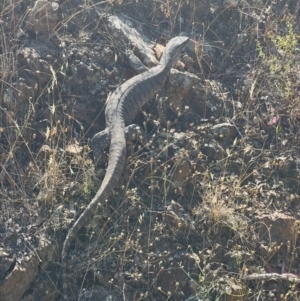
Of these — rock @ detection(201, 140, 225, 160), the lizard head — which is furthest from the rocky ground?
the lizard head

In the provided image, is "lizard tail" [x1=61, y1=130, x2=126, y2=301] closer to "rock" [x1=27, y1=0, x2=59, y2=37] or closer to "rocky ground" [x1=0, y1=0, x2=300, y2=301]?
"rocky ground" [x1=0, y1=0, x2=300, y2=301]

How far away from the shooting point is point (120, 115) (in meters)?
5.46

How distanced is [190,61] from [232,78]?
511 millimetres

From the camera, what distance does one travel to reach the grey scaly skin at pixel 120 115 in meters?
4.59

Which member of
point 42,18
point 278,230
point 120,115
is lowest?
point 278,230

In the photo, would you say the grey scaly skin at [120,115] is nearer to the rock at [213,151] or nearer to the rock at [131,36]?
the rock at [131,36]

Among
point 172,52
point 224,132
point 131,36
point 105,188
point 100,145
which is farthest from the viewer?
point 131,36

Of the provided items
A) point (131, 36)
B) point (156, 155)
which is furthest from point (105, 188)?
point (131, 36)

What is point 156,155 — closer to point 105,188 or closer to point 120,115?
point 120,115

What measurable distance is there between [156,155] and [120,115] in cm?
57

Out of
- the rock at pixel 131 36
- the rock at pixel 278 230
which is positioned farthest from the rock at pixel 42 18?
the rock at pixel 278 230

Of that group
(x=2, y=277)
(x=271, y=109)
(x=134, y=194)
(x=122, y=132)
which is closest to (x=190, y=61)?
(x=271, y=109)

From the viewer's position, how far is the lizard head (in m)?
6.05

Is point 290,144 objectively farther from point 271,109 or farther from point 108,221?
point 108,221
